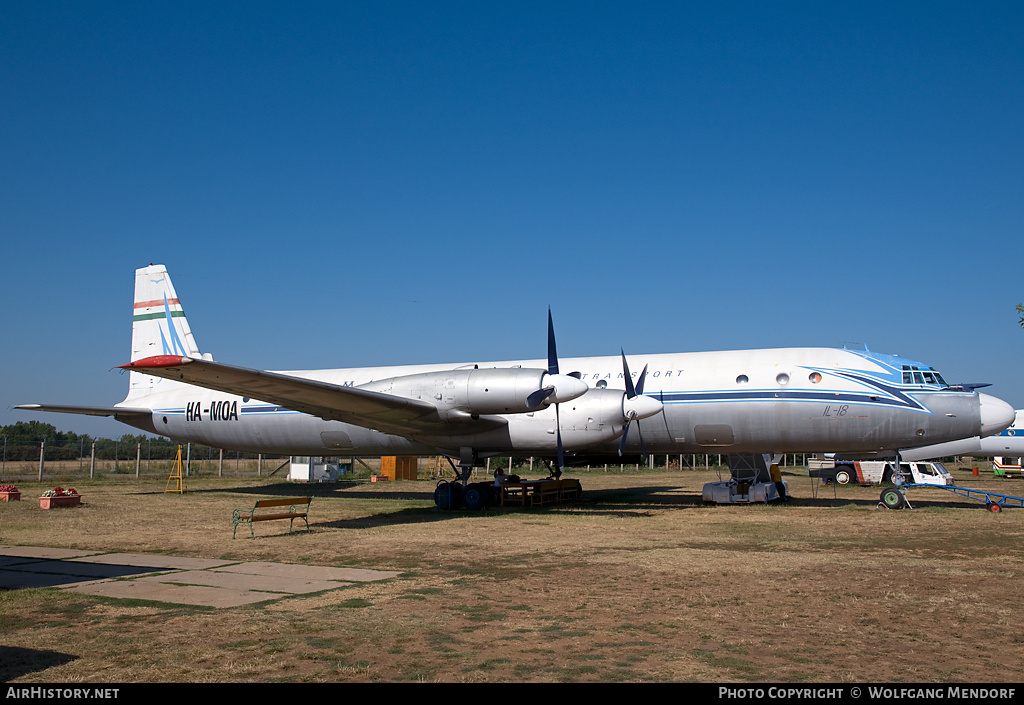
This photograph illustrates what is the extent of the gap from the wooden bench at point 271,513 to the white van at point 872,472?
22.4 metres

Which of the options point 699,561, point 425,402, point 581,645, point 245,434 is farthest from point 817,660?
point 245,434

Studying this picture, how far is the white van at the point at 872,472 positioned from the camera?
1252 inches

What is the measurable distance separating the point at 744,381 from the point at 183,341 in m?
19.6

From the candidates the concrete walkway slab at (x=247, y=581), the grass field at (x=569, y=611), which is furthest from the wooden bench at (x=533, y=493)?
the concrete walkway slab at (x=247, y=581)

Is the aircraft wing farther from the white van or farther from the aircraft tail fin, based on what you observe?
the white van

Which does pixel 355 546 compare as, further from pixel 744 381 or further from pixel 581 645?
pixel 744 381

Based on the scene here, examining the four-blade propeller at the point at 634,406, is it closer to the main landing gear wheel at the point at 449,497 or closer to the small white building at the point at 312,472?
the main landing gear wheel at the point at 449,497

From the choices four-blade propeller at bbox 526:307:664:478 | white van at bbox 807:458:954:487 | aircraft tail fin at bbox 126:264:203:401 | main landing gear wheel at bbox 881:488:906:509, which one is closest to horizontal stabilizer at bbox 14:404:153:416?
aircraft tail fin at bbox 126:264:203:401

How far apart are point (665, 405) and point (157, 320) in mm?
18734

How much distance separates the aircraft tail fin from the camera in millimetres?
27188

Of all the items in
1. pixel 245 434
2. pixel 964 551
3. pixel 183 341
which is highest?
pixel 183 341

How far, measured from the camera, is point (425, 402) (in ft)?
63.3

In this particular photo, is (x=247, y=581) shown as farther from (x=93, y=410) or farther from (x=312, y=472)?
(x=312, y=472)

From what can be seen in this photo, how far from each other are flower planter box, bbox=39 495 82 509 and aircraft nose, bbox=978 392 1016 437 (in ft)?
82.5
